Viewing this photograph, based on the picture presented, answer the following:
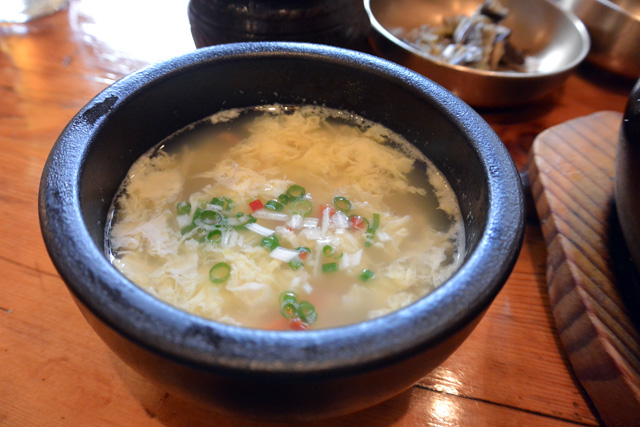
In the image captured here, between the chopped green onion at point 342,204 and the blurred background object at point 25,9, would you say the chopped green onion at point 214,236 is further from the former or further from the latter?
the blurred background object at point 25,9

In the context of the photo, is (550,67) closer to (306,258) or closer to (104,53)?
(306,258)

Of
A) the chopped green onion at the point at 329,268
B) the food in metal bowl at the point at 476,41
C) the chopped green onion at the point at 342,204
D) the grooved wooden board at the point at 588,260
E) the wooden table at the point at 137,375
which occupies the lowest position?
the wooden table at the point at 137,375

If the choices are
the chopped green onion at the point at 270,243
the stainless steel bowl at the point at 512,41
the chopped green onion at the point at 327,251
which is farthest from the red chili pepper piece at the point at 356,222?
the stainless steel bowl at the point at 512,41

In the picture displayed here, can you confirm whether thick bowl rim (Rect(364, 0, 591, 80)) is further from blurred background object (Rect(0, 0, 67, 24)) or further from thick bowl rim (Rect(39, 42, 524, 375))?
blurred background object (Rect(0, 0, 67, 24))

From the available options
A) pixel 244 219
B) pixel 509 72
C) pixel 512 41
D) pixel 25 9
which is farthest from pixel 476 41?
pixel 25 9

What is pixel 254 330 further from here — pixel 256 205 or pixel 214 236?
pixel 256 205

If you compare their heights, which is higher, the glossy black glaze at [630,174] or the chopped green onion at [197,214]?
the glossy black glaze at [630,174]

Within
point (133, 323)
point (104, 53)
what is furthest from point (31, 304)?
point (104, 53)
